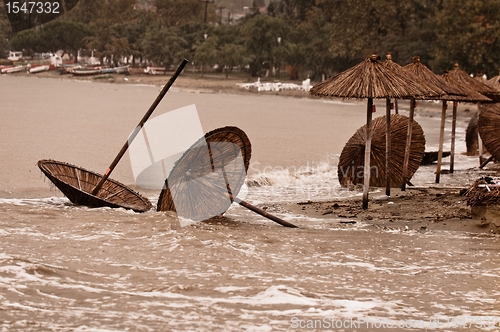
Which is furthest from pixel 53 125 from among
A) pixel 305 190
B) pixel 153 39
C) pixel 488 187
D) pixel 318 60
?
pixel 153 39

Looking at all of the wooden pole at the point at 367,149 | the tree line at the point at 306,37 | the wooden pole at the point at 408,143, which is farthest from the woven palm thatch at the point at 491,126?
the tree line at the point at 306,37

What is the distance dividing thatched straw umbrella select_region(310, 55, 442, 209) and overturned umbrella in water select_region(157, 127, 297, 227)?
4.96 feet


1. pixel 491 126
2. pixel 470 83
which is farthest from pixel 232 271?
pixel 491 126

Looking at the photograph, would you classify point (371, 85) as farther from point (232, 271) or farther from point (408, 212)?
point (232, 271)

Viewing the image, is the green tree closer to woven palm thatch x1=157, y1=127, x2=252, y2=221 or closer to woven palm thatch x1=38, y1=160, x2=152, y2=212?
woven palm thatch x1=38, y1=160, x2=152, y2=212

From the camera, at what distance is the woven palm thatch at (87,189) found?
9828mm

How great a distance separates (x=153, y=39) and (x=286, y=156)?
53100mm

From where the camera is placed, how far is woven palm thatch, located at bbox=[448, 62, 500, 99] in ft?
41.0

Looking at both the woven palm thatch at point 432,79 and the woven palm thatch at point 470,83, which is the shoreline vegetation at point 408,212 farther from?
the woven palm thatch at point 470,83

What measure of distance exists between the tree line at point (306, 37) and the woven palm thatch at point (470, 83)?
2552 centimetres

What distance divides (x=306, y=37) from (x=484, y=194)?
174 feet

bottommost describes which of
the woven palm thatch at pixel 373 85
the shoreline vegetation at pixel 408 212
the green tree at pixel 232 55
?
the shoreline vegetation at pixel 408 212

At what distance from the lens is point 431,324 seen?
6.18 m

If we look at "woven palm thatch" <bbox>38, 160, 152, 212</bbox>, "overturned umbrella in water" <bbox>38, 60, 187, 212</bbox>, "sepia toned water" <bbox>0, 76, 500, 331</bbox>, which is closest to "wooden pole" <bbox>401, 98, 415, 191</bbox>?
"sepia toned water" <bbox>0, 76, 500, 331</bbox>
